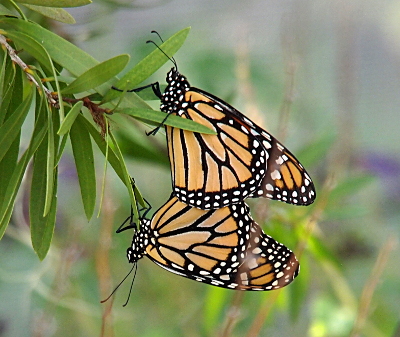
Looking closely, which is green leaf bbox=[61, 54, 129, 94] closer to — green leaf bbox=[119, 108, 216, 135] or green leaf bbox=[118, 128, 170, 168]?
green leaf bbox=[119, 108, 216, 135]

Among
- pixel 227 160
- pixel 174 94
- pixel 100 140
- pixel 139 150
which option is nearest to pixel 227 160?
pixel 227 160

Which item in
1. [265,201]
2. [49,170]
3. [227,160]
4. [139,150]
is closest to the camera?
[49,170]

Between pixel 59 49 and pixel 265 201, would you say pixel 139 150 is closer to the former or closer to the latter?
pixel 265 201

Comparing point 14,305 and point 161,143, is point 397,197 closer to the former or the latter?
point 161,143

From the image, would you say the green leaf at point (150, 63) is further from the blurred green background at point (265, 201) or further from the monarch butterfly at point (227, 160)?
the blurred green background at point (265, 201)

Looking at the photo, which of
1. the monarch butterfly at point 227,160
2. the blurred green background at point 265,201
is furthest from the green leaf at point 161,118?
the blurred green background at point 265,201

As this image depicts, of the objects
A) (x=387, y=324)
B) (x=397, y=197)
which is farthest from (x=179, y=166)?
(x=397, y=197)
